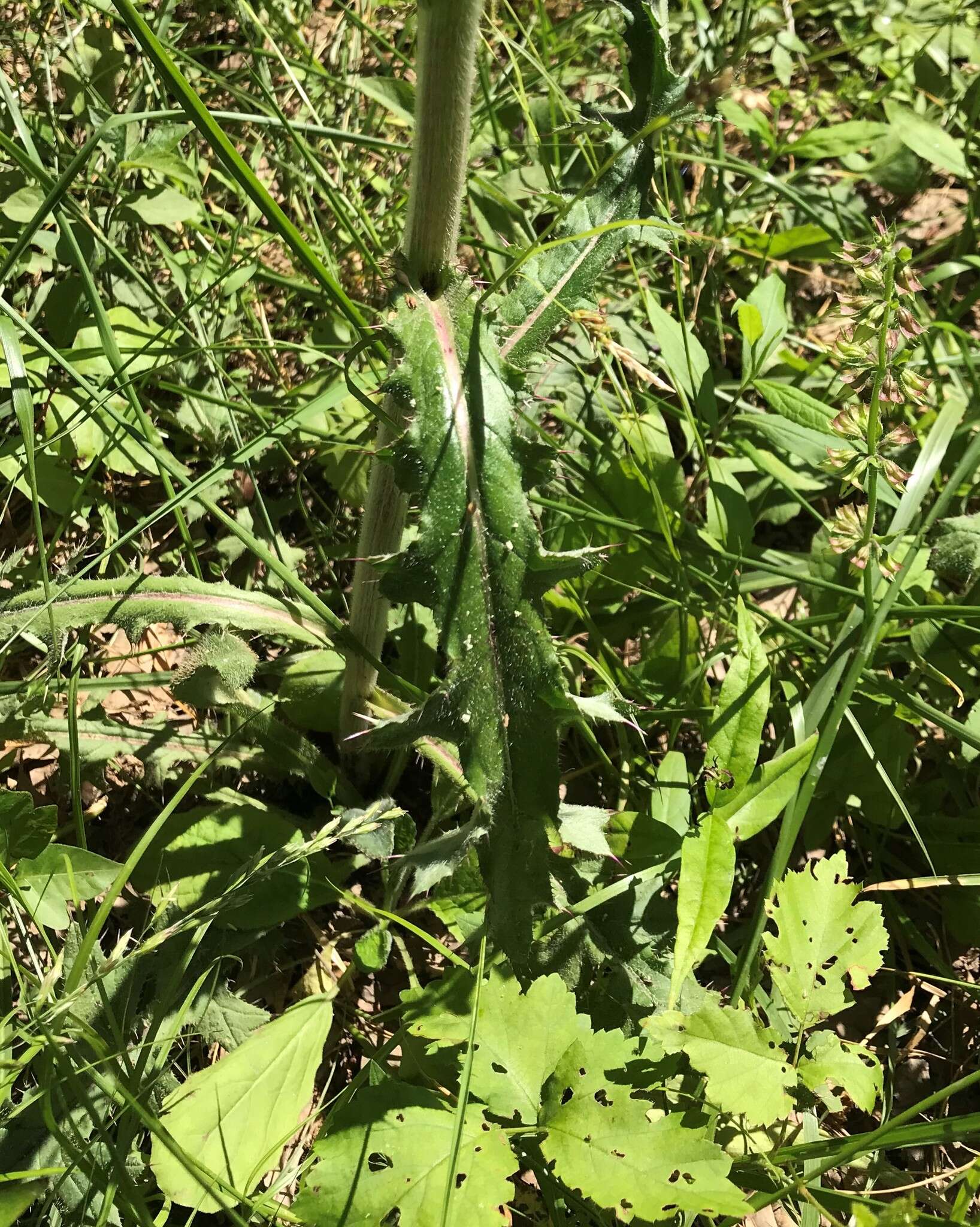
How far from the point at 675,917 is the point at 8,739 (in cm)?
120

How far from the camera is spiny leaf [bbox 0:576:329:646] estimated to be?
60.3 inches

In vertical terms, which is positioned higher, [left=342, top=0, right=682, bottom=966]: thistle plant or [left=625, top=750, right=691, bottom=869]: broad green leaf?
[left=342, top=0, right=682, bottom=966]: thistle plant

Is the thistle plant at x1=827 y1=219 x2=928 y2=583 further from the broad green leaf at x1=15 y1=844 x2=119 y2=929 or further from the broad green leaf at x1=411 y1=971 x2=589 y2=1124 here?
the broad green leaf at x1=15 y1=844 x2=119 y2=929

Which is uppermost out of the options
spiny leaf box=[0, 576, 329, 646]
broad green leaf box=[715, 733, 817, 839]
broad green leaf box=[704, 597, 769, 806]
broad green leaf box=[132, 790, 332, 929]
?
spiny leaf box=[0, 576, 329, 646]

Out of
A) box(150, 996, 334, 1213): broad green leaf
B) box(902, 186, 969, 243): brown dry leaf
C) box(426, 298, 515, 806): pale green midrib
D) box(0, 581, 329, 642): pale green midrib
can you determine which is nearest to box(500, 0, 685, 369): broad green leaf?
box(426, 298, 515, 806): pale green midrib

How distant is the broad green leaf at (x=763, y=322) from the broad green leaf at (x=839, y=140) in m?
0.67

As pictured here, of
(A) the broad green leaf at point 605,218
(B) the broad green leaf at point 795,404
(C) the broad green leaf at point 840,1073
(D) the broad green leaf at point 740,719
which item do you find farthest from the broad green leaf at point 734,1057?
(B) the broad green leaf at point 795,404

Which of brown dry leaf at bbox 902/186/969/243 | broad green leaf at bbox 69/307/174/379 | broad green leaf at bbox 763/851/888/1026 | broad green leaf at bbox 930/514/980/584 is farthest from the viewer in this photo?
brown dry leaf at bbox 902/186/969/243

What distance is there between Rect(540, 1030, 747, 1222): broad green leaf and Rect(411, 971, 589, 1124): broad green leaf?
0.10 ft

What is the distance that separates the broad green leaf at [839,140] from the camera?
2516mm

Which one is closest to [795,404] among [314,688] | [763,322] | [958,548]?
[763,322]

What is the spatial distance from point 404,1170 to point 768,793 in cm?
79

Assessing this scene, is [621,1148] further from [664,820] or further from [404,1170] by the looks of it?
[664,820]

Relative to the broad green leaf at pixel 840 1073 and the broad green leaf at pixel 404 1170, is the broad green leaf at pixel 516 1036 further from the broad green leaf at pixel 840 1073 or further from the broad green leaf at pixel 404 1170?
the broad green leaf at pixel 840 1073
